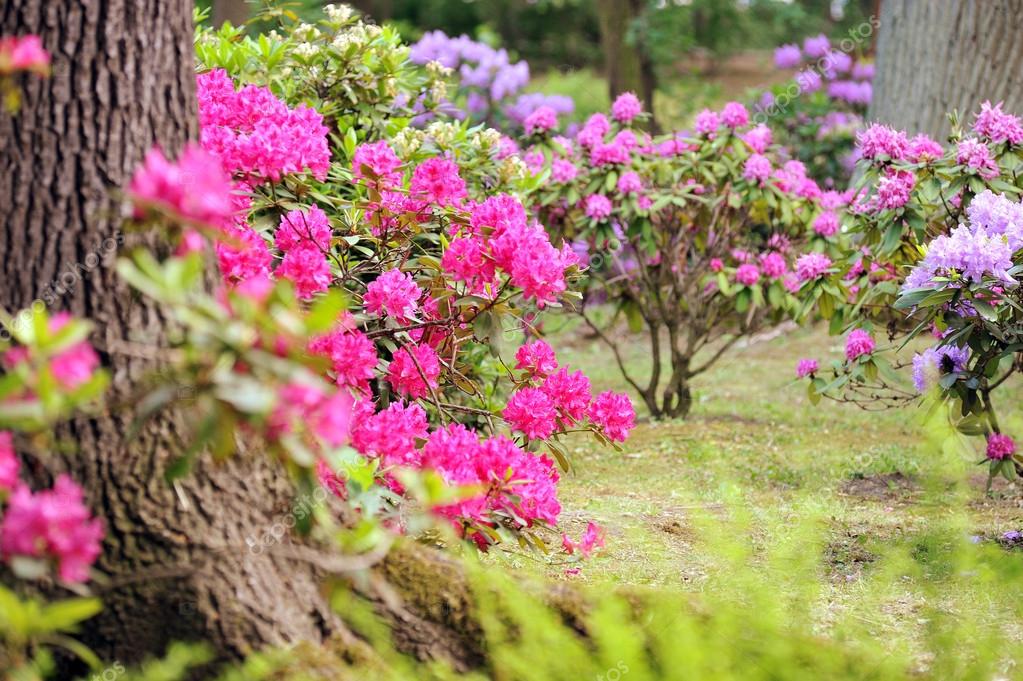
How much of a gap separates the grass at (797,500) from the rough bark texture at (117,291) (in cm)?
108

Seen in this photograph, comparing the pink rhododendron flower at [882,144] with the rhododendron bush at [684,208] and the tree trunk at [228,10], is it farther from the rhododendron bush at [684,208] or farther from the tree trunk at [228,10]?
the tree trunk at [228,10]

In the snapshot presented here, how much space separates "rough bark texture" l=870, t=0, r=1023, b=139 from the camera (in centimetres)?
683

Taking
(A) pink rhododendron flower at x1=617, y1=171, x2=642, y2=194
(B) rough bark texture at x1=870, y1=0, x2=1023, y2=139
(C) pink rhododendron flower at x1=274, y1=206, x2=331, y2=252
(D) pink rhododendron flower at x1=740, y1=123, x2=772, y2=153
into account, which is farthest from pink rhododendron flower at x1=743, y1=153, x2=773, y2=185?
(C) pink rhododendron flower at x1=274, y1=206, x2=331, y2=252

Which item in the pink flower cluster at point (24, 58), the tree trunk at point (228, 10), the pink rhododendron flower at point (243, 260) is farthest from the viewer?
the tree trunk at point (228, 10)

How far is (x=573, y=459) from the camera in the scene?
5.44 metres

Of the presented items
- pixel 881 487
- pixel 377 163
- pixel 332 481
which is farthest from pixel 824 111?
pixel 332 481

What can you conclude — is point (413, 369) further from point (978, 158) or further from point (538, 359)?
point (978, 158)

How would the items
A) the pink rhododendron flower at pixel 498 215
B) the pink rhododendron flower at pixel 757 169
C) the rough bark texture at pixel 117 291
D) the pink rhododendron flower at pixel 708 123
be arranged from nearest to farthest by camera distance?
the rough bark texture at pixel 117 291, the pink rhododendron flower at pixel 498 215, the pink rhododendron flower at pixel 757 169, the pink rhododendron flower at pixel 708 123

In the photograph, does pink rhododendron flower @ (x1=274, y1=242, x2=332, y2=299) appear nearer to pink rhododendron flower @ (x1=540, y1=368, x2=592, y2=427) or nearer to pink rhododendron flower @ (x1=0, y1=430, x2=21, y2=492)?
pink rhododendron flower @ (x1=540, y1=368, x2=592, y2=427)

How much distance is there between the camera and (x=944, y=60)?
714cm

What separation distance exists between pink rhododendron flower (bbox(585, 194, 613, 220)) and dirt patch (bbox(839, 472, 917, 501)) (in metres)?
1.71

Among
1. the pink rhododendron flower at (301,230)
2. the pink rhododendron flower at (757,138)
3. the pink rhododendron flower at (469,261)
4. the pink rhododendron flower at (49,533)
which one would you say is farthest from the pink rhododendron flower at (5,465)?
the pink rhododendron flower at (757,138)

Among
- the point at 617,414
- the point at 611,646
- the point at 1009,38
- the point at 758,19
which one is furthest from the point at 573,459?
the point at 758,19

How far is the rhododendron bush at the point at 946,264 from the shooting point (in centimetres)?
336
